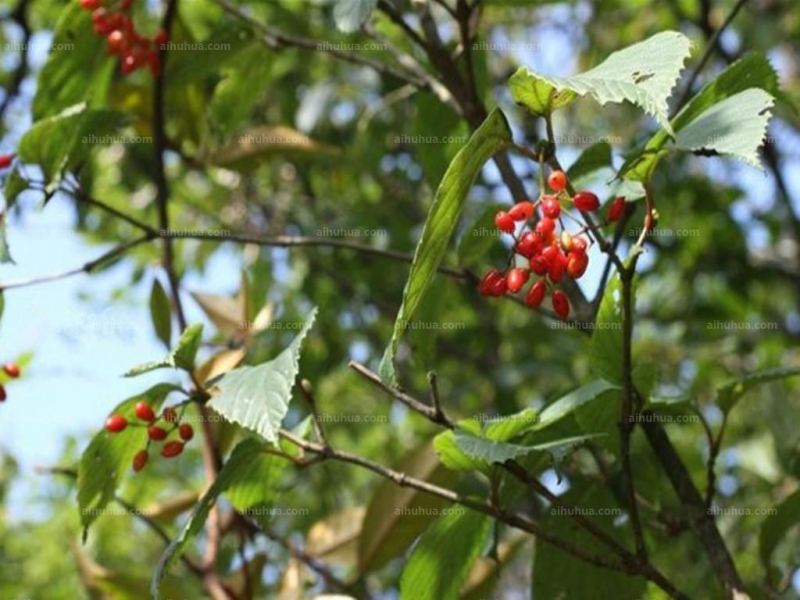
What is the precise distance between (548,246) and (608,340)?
0.63 ft

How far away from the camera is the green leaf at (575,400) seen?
4.59 feet

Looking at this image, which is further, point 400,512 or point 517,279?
point 400,512

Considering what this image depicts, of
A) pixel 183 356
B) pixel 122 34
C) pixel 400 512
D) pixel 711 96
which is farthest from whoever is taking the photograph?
pixel 122 34

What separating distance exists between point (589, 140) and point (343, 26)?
259 centimetres

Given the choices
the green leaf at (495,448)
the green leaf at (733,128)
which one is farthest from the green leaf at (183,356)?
the green leaf at (733,128)

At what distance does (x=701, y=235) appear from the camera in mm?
3768

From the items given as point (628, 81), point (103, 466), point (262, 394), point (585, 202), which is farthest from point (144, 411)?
point (628, 81)

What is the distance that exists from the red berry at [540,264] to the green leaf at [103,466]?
59 cm

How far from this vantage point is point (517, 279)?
1285mm

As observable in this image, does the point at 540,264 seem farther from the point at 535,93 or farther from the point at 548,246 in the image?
the point at 535,93

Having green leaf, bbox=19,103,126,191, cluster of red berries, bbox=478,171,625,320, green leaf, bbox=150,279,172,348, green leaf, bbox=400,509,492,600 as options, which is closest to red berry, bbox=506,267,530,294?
cluster of red berries, bbox=478,171,625,320

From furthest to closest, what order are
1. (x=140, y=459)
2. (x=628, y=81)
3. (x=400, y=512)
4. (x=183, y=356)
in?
(x=400, y=512) → (x=140, y=459) → (x=183, y=356) → (x=628, y=81)

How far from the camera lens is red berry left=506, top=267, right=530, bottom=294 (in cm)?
128

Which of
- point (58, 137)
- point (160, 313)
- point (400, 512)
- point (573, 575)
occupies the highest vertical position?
point (58, 137)
